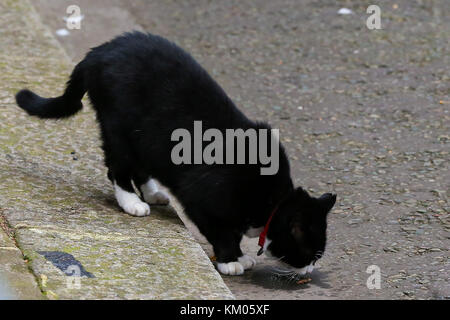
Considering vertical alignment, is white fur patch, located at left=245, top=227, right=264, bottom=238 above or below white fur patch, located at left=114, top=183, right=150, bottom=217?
below

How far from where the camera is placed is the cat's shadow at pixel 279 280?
3922 mm

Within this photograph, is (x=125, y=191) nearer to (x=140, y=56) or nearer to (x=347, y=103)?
(x=140, y=56)

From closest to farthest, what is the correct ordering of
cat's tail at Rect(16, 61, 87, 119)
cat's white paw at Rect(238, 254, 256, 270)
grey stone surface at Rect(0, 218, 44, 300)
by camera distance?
grey stone surface at Rect(0, 218, 44, 300), cat's white paw at Rect(238, 254, 256, 270), cat's tail at Rect(16, 61, 87, 119)

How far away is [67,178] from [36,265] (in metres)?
1.18

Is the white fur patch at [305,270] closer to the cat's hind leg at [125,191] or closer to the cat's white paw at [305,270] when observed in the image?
the cat's white paw at [305,270]

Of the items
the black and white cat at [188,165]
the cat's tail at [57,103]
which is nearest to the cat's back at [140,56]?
the black and white cat at [188,165]

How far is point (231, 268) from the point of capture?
4.01 m

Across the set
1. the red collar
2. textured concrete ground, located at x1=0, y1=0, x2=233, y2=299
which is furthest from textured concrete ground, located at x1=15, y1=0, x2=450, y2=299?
textured concrete ground, located at x1=0, y1=0, x2=233, y2=299

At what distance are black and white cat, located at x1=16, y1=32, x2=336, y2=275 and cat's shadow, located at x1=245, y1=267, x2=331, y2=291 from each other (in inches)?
2.6

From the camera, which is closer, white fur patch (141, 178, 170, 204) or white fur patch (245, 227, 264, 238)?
white fur patch (245, 227, 264, 238)

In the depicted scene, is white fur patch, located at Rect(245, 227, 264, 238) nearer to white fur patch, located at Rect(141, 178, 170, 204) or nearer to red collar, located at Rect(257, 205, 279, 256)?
red collar, located at Rect(257, 205, 279, 256)

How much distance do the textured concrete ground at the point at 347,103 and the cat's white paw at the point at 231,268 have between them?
0.06 m

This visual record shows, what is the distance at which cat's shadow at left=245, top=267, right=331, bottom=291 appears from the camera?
3.92m
